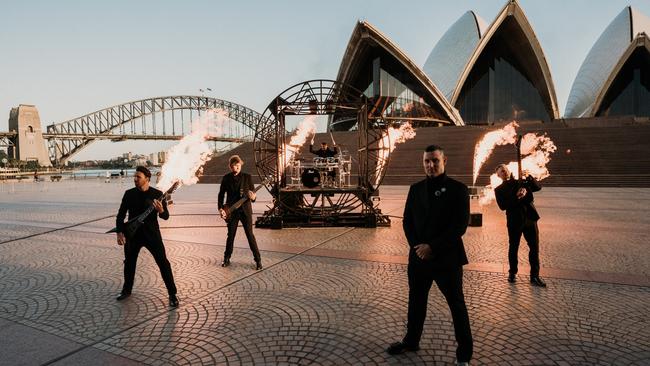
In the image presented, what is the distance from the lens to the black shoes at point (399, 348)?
3561 millimetres

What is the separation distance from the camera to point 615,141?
26578 mm

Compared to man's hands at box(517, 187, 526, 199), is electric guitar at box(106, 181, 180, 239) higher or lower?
lower

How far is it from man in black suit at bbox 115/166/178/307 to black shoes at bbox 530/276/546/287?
4934mm

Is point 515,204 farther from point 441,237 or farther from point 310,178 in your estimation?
point 310,178

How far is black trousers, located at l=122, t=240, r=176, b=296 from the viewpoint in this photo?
16.0 feet

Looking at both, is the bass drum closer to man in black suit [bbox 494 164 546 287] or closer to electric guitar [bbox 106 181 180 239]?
man in black suit [bbox 494 164 546 287]

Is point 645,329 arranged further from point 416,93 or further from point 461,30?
point 461,30

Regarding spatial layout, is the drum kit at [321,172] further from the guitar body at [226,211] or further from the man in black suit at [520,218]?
the man in black suit at [520,218]

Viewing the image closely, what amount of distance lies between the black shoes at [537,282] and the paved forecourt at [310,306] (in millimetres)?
149

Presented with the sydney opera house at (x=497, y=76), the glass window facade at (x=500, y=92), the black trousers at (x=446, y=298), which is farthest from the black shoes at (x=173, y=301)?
the glass window facade at (x=500, y=92)

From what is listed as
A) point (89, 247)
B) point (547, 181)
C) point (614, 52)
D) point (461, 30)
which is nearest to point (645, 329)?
point (89, 247)

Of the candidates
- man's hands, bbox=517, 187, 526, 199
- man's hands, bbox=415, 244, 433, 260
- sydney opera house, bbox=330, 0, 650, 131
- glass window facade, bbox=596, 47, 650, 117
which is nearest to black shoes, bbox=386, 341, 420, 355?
man's hands, bbox=415, 244, 433, 260

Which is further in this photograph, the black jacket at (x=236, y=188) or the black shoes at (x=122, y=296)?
the black jacket at (x=236, y=188)

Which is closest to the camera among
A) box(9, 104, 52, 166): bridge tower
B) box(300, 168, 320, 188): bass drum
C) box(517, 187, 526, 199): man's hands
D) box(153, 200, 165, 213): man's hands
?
box(153, 200, 165, 213): man's hands
